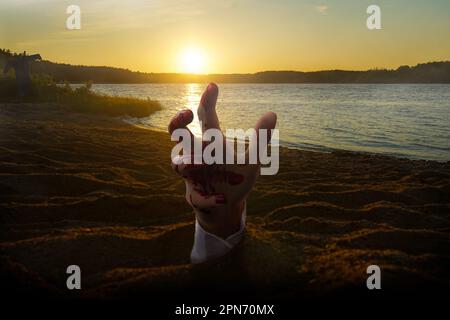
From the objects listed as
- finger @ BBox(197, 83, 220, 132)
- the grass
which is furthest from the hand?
the grass

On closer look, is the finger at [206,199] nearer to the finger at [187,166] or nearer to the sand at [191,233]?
the finger at [187,166]

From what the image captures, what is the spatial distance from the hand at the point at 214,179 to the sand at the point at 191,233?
18.1 inches

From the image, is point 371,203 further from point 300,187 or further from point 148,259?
point 148,259

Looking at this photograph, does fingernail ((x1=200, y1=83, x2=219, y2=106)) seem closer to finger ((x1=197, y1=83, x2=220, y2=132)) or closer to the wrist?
finger ((x1=197, y1=83, x2=220, y2=132))

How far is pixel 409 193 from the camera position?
5781 mm

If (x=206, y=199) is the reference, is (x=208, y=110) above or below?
above

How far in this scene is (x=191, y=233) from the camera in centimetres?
395

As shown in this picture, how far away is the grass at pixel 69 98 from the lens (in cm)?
2044

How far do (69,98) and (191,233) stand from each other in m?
20.3

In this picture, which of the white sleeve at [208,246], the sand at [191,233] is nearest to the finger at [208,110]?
the white sleeve at [208,246]

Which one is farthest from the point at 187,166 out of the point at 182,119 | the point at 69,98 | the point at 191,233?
the point at 69,98
